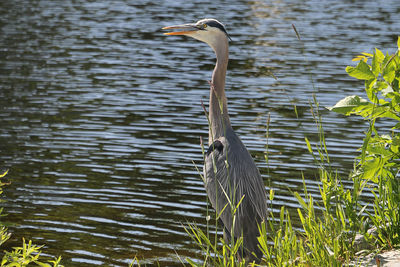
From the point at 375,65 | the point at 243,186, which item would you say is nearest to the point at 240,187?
the point at 243,186

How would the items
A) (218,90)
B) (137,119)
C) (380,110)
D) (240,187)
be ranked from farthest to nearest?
(137,119) < (218,90) < (240,187) < (380,110)

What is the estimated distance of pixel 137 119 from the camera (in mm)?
11875

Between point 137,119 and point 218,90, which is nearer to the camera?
point 218,90

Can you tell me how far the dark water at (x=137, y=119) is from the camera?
24.7 feet

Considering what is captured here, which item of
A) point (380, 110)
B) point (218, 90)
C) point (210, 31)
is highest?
point (380, 110)

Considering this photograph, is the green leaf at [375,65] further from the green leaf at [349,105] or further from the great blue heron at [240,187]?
the great blue heron at [240,187]

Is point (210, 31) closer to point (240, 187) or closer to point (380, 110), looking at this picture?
point (240, 187)

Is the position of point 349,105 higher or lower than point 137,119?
higher

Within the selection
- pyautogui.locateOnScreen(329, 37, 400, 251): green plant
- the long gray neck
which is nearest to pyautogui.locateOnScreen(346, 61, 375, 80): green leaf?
pyautogui.locateOnScreen(329, 37, 400, 251): green plant

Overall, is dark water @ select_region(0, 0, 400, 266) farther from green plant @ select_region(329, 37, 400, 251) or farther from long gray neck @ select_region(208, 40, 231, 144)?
long gray neck @ select_region(208, 40, 231, 144)

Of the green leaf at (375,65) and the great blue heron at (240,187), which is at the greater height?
the green leaf at (375,65)

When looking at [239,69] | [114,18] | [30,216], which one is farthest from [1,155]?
[114,18]

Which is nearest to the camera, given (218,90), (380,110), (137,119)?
(380,110)

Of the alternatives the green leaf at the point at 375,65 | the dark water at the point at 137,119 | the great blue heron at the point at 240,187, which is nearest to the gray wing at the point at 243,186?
the great blue heron at the point at 240,187
